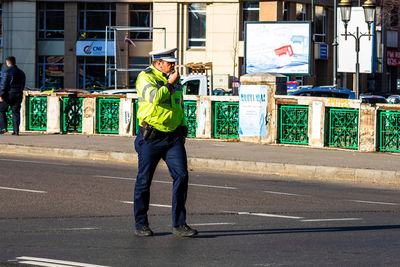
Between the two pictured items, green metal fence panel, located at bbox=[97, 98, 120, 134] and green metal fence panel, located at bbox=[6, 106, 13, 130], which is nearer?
green metal fence panel, located at bbox=[97, 98, 120, 134]

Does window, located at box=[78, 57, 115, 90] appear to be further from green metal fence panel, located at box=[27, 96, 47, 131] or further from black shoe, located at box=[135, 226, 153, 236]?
black shoe, located at box=[135, 226, 153, 236]

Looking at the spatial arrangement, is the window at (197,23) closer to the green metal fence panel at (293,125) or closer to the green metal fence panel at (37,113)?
the green metal fence panel at (37,113)

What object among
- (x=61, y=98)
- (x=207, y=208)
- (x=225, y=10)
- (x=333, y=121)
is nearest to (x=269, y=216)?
(x=207, y=208)

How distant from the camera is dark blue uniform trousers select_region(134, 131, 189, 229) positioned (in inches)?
355

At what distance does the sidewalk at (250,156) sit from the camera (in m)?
16.5

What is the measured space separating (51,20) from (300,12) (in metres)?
14.7

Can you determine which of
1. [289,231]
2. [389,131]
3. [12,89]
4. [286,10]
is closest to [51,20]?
[286,10]

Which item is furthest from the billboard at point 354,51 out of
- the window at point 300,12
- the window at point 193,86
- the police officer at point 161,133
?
the police officer at point 161,133

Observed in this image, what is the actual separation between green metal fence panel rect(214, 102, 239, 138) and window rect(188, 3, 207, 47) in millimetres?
32949

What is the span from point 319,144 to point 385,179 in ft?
15.0

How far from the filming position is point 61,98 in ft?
79.2

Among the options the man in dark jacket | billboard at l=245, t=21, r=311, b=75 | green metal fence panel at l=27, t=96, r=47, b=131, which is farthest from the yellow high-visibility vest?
billboard at l=245, t=21, r=311, b=75

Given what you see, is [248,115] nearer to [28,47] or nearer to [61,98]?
[61,98]

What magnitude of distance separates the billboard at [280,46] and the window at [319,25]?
89.9 ft
